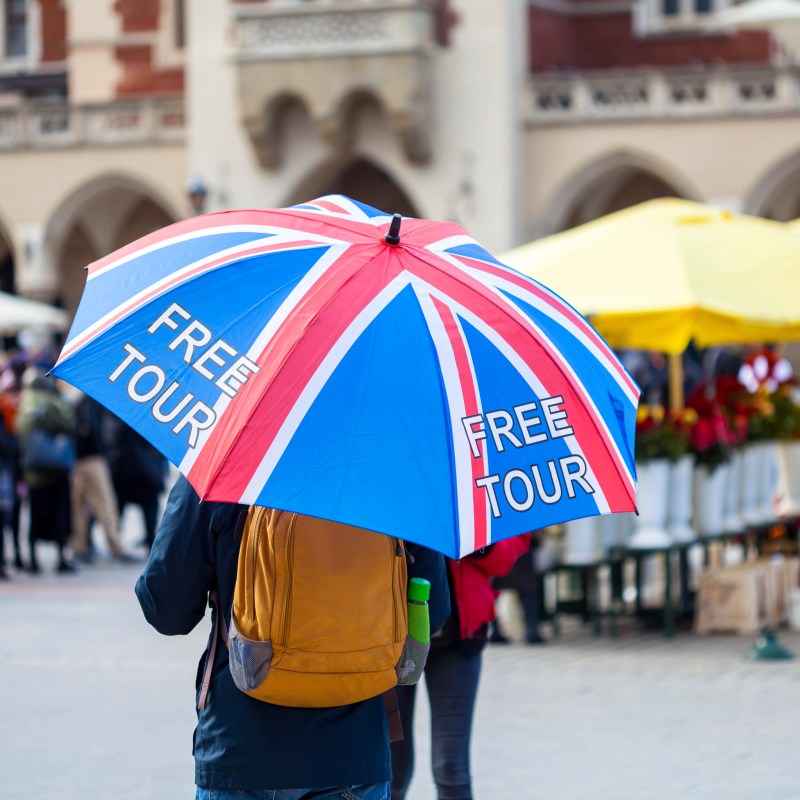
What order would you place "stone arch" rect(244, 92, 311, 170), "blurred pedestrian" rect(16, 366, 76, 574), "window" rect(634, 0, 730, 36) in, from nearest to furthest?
"blurred pedestrian" rect(16, 366, 76, 574) → "stone arch" rect(244, 92, 311, 170) → "window" rect(634, 0, 730, 36)

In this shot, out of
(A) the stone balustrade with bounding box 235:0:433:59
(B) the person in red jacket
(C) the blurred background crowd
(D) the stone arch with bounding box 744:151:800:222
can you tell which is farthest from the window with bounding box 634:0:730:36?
(B) the person in red jacket

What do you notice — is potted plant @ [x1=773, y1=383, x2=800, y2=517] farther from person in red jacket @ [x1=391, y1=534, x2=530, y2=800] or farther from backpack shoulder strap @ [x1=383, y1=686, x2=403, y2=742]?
backpack shoulder strap @ [x1=383, y1=686, x2=403, y2=742]

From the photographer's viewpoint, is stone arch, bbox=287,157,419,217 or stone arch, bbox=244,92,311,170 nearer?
stone arch, bbox=244,92,311,170

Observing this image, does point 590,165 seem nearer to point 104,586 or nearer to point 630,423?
point 104,586

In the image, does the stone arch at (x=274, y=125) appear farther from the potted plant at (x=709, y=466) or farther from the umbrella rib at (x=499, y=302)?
the umbrella rib at (x=499, y=302)

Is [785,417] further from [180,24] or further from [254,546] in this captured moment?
[180,24]

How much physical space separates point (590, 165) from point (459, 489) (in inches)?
1023

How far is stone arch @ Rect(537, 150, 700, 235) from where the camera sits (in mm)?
28703

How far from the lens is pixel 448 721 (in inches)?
199

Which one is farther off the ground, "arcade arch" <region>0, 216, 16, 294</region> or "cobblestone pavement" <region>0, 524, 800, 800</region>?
"arcade arch" <region>0, 216, 16, 294</region>

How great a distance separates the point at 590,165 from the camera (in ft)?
94.5

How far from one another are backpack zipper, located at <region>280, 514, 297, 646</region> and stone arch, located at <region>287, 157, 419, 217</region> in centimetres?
2777

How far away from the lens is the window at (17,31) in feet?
120

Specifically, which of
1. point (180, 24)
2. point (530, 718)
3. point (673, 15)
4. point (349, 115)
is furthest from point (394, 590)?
point (180, 24)
